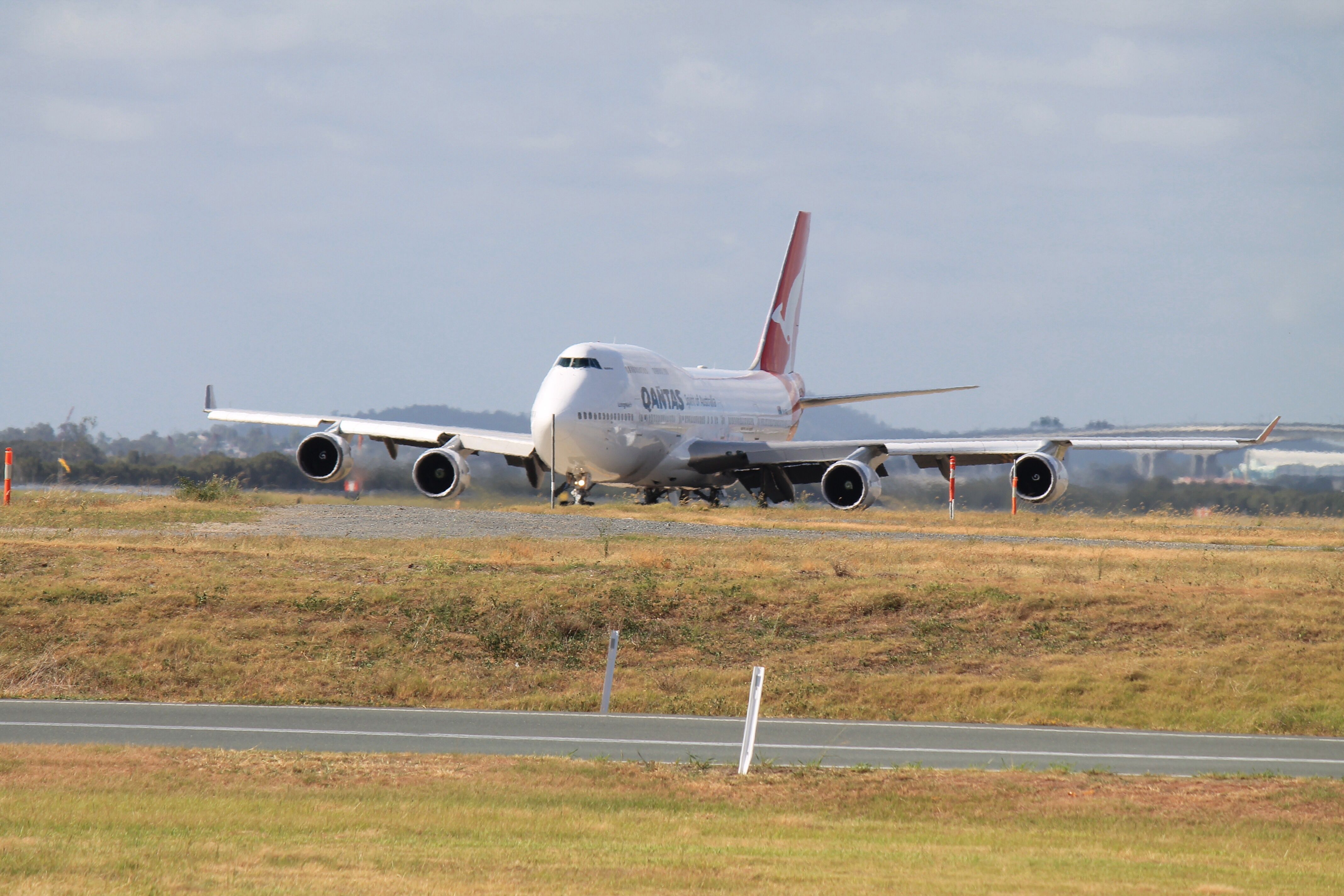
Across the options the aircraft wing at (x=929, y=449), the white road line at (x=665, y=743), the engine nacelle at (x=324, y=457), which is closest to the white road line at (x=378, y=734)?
the white road line at (x=665, y=743)

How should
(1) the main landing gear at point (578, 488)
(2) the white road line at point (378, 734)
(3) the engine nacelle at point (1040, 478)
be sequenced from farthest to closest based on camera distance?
(1) the main landing gear at point (578, 488) < (3) the engine nacelle at point (1040, 478) < (2) the white road line at point (378, 734)

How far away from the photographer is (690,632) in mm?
23469

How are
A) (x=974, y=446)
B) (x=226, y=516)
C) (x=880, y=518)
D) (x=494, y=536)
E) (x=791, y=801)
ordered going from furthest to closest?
(x=880, y=518) → (x=974, y=446) → (x=226, y=516) → (x=494, y=536) → (x=791, y=801)

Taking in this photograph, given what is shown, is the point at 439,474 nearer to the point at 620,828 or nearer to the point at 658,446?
the point at 658,446

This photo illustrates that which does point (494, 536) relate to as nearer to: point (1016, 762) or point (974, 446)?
point (974, 446)

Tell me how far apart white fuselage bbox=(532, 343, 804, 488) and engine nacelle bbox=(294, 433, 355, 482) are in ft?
18.7

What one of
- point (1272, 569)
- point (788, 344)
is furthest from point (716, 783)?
point (788, 344)

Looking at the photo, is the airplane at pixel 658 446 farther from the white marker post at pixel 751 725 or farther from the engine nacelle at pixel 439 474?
the white marker post at pixel 751 725

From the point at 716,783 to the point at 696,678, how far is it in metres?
7.76

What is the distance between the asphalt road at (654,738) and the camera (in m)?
15.1

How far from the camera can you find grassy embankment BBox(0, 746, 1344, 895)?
30.1ft

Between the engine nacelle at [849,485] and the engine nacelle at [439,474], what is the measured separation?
9.90 m

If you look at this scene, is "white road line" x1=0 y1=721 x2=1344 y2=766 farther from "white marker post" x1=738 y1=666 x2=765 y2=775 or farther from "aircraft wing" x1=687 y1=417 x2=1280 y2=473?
"aircraft wing" x1=687 y1=417 x2=1280 y2=473

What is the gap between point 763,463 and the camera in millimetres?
46094
